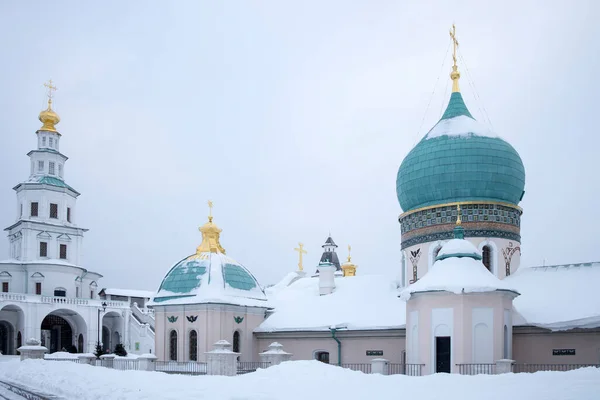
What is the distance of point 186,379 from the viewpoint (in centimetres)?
1675

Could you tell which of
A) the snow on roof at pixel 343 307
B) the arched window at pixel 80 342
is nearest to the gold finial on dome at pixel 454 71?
the snow on roof at pixel 343 307

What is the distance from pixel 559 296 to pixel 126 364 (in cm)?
1684

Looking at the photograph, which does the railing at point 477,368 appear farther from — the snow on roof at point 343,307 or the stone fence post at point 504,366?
the snow on roof at point 343,307

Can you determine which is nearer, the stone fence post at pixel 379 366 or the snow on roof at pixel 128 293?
the stone fence post at pixel 379 366

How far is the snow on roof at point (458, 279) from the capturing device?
21328 millimetres

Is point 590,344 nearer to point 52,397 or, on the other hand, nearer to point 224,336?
point 224,336

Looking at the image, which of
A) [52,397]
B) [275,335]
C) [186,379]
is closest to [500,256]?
[275,335]

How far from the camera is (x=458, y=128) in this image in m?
27.9

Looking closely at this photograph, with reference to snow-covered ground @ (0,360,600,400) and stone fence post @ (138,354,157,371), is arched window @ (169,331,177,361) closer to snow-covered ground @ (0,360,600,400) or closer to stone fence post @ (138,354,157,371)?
stone fence post @ (138,354,157,371)

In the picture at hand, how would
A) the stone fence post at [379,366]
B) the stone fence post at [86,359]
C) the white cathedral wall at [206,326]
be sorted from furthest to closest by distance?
the white cathedral wall at [206,326], the stone fence post at [86,359], the stone fence post at [379,366]

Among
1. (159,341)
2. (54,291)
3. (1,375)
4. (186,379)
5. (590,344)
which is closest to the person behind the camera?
(186,379)

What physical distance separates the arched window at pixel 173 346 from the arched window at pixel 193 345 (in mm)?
894

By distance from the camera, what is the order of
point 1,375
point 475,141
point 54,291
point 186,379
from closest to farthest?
point 186,379 → point 1,375 → point 475,141 → point 54,291

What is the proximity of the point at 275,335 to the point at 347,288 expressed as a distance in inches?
166
